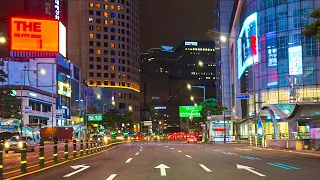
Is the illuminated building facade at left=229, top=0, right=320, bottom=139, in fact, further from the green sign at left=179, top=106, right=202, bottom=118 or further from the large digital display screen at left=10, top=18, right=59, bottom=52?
the large digital display screen at left=10, top=18, right=59, bottom=52

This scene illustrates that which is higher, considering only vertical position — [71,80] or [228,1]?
[228,1]

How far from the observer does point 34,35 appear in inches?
2822

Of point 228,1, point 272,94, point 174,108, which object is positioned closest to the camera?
point 272,94

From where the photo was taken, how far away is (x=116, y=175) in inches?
584

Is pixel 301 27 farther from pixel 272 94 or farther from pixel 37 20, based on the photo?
pixel 37 20

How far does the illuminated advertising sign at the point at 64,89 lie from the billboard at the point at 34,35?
74.0 ft

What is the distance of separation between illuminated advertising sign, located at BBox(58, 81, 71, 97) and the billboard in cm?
2256

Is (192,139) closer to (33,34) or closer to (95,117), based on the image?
(95,117)

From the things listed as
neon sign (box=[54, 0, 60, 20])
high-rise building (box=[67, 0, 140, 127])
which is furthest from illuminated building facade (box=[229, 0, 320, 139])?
high-rise building (box=[67, 0, 140, 127])

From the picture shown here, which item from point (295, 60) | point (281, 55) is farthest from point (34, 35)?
point (295, 60)

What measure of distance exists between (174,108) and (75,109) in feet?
282

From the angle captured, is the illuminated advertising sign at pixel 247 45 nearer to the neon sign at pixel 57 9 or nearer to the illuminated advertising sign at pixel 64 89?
the illuminated advertising sign at pixel 64 89

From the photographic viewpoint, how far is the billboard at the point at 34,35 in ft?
234

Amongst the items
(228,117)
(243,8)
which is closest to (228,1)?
(243,8)
